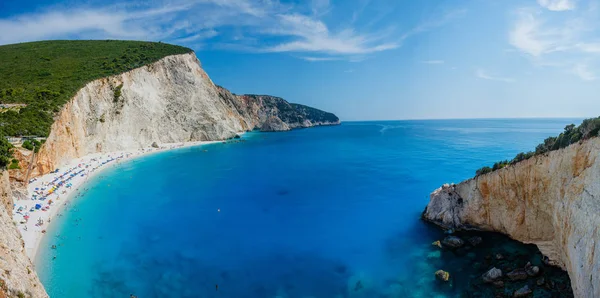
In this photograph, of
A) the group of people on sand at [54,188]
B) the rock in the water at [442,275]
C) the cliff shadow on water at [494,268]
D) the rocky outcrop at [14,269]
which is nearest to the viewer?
the rocky outcrop at [14,269]

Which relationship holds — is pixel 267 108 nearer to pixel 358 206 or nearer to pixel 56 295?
pixel 358 206

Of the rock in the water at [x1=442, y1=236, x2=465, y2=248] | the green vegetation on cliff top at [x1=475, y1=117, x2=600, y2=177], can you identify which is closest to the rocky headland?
the rock in the water at [x1=442, y1=236, x2=465, y2=248]

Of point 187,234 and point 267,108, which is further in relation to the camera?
point 267,108

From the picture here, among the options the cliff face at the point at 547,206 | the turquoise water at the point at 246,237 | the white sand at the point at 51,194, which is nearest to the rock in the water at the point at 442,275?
the turquoise water at the point at 246,237

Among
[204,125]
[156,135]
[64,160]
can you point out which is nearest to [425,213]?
[64,160]

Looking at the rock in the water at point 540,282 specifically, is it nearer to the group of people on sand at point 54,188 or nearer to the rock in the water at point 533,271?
Answer: the rock in the water at point 533,271

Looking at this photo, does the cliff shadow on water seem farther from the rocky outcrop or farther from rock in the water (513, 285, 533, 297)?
the rocky outcrop

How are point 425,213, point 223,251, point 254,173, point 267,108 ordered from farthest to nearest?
1. point 267,108
2. point 254,173
3. point 425,213
4. point 223,251
